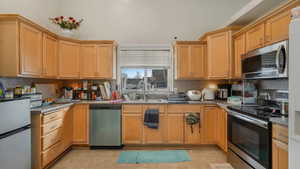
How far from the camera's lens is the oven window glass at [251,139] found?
176 centimetres

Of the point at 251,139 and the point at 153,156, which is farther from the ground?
the point at 251,139

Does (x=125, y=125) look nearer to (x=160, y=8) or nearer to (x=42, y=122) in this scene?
(x=42, y=122)

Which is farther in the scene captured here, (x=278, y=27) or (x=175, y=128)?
(x=175, y=128)

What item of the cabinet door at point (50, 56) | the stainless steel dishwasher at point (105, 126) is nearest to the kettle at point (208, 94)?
the stainless steel dishwasher at point (105, 126)

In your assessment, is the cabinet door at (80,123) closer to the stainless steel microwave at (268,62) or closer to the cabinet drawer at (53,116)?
the cabinet drawer at (53,116)

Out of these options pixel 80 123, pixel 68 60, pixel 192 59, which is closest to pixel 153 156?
pixel 80 123

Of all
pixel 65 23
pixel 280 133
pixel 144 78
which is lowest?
pixel 280 133

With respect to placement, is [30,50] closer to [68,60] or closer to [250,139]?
[68,60]

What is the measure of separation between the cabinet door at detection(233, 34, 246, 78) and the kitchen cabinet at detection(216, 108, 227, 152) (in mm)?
777

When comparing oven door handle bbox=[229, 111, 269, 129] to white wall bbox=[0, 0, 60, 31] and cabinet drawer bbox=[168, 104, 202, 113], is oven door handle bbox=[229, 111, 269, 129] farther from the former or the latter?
white wall bbox=[0, 0, 60, 31]

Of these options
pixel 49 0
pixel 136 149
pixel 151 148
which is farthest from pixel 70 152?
pixel 49 0

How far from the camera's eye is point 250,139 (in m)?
2.06

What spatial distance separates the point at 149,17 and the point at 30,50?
2595 millimetres

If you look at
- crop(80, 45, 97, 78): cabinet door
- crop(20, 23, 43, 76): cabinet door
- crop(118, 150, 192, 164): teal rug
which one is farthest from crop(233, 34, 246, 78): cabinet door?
crop(20, 23, 43, 76): cabinet door
